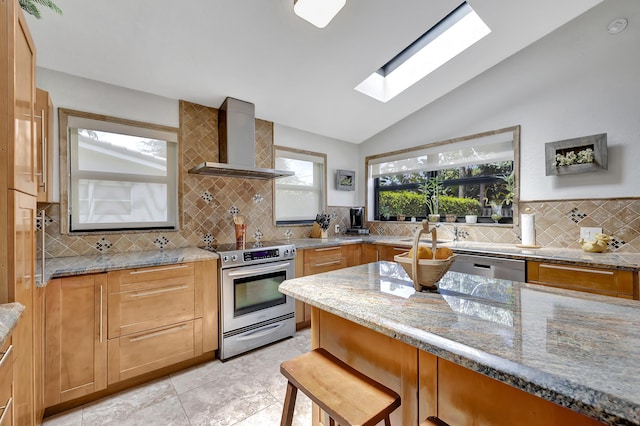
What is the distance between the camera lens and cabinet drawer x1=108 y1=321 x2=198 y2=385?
184cm

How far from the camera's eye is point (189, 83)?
243 cm

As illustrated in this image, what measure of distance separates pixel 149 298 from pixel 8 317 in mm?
1170

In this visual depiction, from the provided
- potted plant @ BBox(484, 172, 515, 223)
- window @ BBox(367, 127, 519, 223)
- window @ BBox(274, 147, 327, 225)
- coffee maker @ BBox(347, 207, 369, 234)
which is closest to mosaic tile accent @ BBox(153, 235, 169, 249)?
window @ BBox(274, 147, 327, 225)

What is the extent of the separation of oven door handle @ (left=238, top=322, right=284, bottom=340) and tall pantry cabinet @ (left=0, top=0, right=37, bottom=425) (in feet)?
4.28

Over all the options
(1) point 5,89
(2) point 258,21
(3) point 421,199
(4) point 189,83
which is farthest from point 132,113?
(3) point 421,199

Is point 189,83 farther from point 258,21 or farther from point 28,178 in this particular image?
point 28,178

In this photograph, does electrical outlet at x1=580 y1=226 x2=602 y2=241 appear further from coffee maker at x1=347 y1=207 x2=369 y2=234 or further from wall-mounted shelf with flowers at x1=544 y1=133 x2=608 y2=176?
coffee maker at x1=347 y1=207 x2=369 y2=234

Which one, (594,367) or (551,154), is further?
(551,154)

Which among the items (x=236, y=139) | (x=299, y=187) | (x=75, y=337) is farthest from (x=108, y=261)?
(x=299, y=187)

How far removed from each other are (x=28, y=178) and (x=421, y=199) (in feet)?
12.0

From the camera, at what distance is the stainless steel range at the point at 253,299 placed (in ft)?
7.44

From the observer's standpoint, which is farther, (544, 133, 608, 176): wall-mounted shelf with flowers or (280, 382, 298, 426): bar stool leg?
(544, 133, 608, 176): wall-mounted shelf with flowers

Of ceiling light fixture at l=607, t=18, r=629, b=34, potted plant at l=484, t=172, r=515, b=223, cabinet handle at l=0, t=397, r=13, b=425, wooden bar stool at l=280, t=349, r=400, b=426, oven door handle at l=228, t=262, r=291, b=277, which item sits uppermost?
ceiling light fixture at l=607, t=18, r=629, b=34

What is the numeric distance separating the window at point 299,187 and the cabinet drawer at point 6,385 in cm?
251
